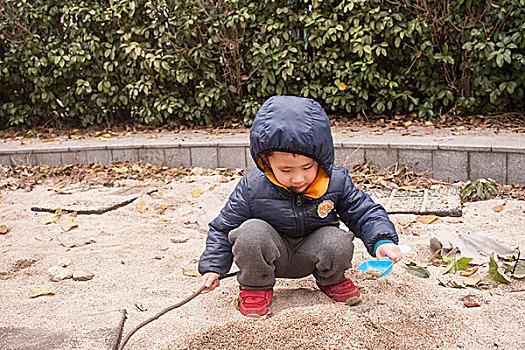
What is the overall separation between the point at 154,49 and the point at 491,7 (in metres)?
3.54

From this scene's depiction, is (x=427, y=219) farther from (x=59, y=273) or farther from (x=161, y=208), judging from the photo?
(x=59, y=273)

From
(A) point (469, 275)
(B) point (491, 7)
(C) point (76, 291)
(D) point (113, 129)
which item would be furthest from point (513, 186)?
(D) point (113, 129)

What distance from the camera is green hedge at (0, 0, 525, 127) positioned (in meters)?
5.38

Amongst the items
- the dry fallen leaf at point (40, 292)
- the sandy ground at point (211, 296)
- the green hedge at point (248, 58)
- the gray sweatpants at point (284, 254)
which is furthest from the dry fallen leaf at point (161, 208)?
the green hedge at point (248, 58)

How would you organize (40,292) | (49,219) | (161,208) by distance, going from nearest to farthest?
(40,292)
(49,219)
(161,208)

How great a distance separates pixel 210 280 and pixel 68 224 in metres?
1.73

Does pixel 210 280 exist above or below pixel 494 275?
above

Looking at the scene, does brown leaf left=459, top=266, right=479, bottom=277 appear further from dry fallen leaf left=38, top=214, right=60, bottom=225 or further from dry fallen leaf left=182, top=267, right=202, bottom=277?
dry fallen leaf left=38, top=214, right=60, bottom=225

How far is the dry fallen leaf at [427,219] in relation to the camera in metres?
3.25

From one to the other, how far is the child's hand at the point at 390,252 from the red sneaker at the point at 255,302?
46cm

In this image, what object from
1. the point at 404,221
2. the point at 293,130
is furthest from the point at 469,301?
the point at 404,221

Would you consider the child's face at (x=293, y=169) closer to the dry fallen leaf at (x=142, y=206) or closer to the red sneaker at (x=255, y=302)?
the red sneaker at (x=255, y=302)

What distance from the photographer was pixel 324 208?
2127mm

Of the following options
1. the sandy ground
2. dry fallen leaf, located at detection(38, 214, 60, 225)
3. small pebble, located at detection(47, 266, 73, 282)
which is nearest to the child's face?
the sandy ground
